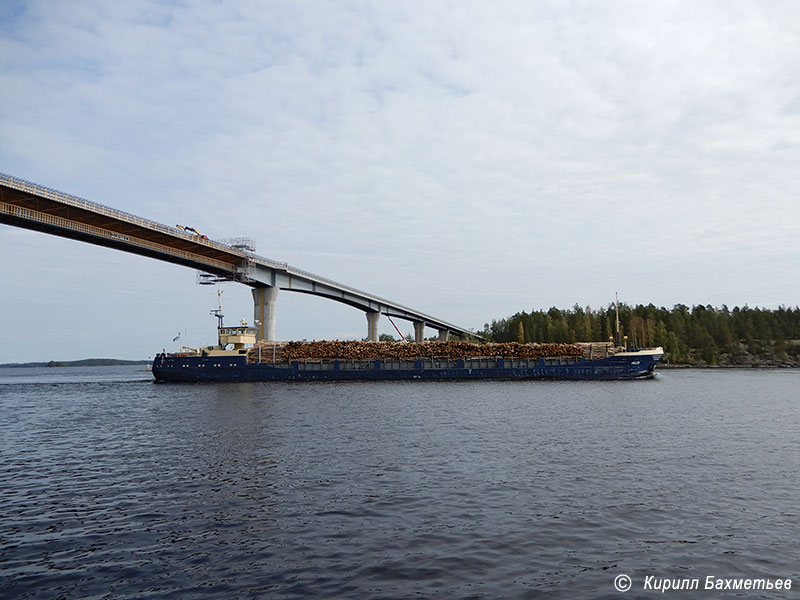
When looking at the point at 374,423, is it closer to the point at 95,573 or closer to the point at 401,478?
the point at 401,478

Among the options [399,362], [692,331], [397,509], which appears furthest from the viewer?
[692,331]

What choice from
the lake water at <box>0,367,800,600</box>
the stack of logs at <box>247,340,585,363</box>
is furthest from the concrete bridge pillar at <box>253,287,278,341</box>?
the lake water at <box>0,367,800,600</box>

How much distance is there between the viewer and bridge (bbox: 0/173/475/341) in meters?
59.4

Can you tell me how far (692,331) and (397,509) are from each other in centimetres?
15482

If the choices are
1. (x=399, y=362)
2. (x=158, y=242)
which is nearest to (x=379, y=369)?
(x=399, y=362)

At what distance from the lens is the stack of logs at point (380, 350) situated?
259 feet

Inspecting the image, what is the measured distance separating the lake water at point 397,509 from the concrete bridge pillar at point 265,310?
61.0m

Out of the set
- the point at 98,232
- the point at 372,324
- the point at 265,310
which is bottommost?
the point at 372,324

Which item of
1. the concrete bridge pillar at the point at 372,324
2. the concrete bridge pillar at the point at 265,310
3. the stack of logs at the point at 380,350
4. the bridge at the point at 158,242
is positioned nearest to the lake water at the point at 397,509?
the bridge at the point at 158,242

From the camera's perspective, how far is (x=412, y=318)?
503 ft

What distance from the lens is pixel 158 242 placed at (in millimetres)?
79688

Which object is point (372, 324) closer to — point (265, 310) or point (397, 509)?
point (265, 310)

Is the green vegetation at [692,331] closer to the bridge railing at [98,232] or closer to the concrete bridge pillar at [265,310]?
the concrete bridge pillar at [265,310]

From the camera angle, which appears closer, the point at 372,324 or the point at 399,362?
the point at 399,362
